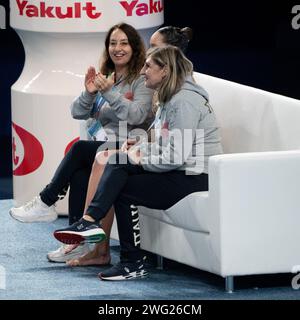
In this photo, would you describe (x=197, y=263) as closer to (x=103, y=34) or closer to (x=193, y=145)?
(x=193, y=145)

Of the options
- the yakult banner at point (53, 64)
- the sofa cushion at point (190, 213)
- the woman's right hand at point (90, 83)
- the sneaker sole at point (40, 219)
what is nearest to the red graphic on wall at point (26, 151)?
the yakult banner at point (53, 64)

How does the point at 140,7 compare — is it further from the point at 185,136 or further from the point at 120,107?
the point at 185,136

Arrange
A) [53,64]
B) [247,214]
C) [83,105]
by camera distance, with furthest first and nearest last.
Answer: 1. [53,64]
2. [83,105]
3. [247,214]

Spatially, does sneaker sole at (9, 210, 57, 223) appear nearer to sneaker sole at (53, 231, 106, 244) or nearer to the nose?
sneaker sole at (53, 231, 106, 244)

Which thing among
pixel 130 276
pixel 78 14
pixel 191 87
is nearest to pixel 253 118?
pixel 191 87

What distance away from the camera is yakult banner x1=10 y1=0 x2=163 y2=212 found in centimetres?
796

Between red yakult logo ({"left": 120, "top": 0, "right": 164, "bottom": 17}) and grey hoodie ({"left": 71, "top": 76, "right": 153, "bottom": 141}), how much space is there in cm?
94

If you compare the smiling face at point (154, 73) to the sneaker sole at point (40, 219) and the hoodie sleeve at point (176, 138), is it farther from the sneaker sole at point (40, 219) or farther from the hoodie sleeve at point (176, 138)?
the sneaker sole at point (40, 219)

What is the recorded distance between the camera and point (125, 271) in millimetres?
6684

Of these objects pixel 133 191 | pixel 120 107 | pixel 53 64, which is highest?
pixel 53 64

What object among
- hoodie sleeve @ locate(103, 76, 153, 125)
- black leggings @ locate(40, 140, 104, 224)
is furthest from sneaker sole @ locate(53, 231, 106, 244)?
hoodie sleeve @ locate(103, 76, 153, 125)

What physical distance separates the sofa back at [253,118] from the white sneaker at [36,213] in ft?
3.37

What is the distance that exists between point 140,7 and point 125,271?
2.01 metres

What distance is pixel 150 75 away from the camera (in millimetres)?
6660
